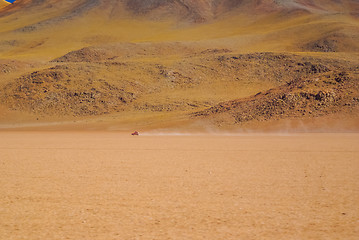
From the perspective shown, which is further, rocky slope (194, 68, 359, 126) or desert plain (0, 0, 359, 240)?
rocky slope (194, 68, 359, 126)

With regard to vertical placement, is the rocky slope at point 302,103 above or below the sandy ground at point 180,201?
below

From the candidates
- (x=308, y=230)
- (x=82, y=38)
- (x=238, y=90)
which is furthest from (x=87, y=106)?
(x=82, y=38)

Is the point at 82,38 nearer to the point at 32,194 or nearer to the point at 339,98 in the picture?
the point at 339,98

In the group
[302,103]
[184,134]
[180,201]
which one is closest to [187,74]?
[302,103]

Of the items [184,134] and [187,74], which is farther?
[187,74]

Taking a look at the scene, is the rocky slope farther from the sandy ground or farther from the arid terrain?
the sandy ground

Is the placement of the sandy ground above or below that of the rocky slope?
above

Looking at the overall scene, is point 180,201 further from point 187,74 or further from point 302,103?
point 187,74

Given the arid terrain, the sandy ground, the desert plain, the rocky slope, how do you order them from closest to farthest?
the sandy ground, the desert plain, the rocky slope, the arid terrain

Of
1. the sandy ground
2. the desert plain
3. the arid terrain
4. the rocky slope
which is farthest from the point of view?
the arid terrain

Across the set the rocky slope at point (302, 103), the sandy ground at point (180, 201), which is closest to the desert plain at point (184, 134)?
the sandy ground at point (180, 201)

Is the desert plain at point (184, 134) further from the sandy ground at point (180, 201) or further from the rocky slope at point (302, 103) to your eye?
the rocky slope at point (302, 103)

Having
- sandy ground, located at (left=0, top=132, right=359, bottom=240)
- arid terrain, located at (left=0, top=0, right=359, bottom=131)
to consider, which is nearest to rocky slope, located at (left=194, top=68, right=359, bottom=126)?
arid terrain, located at (left=0, top=0, right=359, bottom=131)

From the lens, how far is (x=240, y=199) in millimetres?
8016
